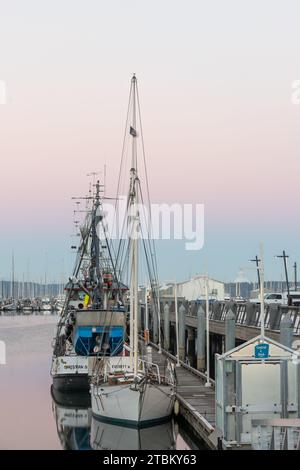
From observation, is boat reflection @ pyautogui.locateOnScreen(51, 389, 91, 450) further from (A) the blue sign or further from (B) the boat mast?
(A) the blue sign

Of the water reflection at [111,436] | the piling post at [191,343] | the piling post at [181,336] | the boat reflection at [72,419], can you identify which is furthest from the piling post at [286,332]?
the piling post at [191,343]

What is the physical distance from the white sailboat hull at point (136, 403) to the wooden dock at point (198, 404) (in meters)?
1.08

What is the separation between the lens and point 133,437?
→ 28.4 m

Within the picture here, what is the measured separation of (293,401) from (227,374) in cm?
205

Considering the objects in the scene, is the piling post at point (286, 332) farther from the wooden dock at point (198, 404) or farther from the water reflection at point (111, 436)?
the water reflection at point (111, 436)

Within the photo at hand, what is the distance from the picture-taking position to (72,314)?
150ft

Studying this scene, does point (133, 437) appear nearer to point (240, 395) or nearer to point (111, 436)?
point (111, 436)

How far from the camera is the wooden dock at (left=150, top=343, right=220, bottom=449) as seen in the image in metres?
24.9

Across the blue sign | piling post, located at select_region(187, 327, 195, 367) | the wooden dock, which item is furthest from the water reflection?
Result: piling post, located at select_region(187, 327, 195, 367)

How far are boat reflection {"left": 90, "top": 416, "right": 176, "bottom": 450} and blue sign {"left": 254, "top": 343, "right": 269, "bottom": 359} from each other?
9540 millimetres

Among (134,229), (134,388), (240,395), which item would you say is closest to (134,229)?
(134,229)

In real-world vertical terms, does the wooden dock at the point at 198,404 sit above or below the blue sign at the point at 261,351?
below

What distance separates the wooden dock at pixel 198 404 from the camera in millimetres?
24886

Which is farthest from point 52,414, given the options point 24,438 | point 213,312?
point 213,312
